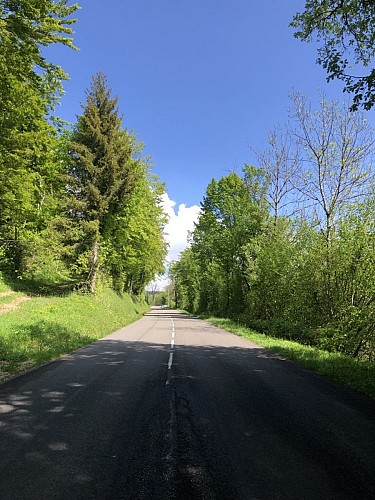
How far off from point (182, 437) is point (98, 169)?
22.4 metres

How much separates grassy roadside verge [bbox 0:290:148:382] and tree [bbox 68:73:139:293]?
5.10 m

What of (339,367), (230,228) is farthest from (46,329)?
(230,228)

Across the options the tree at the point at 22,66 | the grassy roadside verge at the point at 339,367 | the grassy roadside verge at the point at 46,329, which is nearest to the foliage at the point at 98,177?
the grassy roadside verge at the point at 46,329

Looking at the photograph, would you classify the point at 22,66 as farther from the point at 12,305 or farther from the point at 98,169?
the point at 98,169

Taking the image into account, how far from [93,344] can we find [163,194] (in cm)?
3124

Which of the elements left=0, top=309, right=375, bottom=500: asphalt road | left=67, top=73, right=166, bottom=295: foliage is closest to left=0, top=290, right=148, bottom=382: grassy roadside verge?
left=0, top=309, right=375, bottom=500: asphalt road

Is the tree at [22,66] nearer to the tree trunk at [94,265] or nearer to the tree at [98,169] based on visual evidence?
the tree at [98,169]

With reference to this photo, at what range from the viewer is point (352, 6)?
6797 millimetres

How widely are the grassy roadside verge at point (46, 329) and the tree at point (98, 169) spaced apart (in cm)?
510

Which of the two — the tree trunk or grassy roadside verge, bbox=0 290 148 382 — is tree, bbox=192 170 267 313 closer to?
the tree trunk

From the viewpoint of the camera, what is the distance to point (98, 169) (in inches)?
976

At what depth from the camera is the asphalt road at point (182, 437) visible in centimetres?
359

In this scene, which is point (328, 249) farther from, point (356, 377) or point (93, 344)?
point (93, 344)

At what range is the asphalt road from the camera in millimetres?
3590
